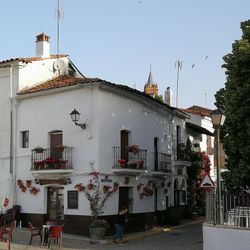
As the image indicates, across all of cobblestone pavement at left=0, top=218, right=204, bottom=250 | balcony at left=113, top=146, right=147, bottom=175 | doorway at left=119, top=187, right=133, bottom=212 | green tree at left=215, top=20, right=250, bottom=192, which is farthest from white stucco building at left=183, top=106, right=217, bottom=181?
green tree at left=215, top=20, right=250, bottom=192

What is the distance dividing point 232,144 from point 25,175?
10.4m

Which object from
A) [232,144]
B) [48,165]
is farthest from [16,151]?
[232,144]

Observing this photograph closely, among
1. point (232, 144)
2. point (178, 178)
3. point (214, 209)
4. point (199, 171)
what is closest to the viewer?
point (214, 209)

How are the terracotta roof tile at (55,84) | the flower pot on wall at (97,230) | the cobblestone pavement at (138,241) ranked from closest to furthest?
the cobblestone pavement at (138,241)
the flower pot on wall at (97,230)
the terracotta roof tile at (55,84)

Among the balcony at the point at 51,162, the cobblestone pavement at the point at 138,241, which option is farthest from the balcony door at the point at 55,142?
the cobblestone pavement at the point at 138,241

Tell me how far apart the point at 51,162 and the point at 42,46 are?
323 inches

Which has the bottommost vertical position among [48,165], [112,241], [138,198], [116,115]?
[112,241]

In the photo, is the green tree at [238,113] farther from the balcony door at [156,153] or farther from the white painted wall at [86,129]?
the balcony door at [156,153]

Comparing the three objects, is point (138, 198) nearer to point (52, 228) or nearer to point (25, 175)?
point (25, 175)

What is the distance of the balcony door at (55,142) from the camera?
21422mm

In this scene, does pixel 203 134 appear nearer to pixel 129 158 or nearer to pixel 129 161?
pixel 129 158

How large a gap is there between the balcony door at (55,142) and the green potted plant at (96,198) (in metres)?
1.85

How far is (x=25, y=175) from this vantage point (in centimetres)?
2262

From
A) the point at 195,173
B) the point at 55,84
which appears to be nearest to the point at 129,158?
the point at 55,84
